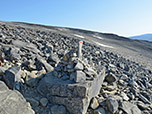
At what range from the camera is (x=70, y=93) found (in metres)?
3.43

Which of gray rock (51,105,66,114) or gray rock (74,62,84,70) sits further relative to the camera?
gray rock (74,62,84,70)

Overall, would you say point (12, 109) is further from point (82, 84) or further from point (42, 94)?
point (82, 84)

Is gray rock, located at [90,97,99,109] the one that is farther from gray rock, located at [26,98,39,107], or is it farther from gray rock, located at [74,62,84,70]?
gray rock, located at [26,98,39,107]

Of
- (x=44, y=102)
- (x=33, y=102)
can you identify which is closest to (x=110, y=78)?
(x=44, y=102)

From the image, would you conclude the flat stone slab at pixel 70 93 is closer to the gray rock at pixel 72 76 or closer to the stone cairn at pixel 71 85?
the stone cairn at pixel 71 85

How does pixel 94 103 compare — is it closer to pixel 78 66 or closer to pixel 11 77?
pixel 78 66

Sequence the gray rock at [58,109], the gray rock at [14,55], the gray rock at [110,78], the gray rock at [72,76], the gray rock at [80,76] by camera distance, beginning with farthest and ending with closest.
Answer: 1. the gray rock at [110,78]
2. the gray rock at [14,55]
3. the gray rock at [72,76]
4. the gray rock at [80,76]
5. the gray rock at [58,109]

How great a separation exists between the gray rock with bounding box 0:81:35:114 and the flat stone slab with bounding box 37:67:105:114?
0.90 metres

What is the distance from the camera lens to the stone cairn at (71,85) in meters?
3.34

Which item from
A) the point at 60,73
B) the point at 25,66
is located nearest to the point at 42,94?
the point at 60,73

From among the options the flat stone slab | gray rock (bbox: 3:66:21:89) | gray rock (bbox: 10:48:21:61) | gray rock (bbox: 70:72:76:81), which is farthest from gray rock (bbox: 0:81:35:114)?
gray rock (bbox: 10:48:21:61)

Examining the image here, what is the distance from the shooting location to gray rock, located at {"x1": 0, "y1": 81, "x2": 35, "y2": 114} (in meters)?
2.52

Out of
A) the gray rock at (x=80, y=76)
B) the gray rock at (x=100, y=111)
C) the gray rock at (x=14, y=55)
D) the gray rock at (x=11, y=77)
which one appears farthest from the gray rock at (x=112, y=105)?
the gray rock at (x=14, y=55)

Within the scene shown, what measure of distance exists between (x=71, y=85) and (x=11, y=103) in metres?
1.50
